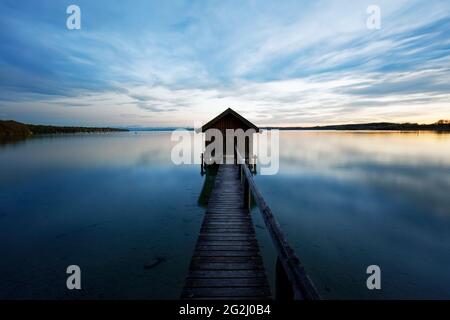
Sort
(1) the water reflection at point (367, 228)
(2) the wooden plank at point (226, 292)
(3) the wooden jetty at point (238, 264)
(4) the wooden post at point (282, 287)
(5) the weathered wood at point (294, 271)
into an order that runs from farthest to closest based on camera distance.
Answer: (1) the water reflection at point (367, 228) → (2) the wooden plank at point (226, 292) → (4) the wooden post at point (282, 287) → (3) the wooden jetty at point (238, 264) → (5) the weathered wood at point (294, 271)

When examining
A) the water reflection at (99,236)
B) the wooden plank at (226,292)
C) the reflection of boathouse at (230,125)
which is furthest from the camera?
the reflection of boathouse at (230,125)

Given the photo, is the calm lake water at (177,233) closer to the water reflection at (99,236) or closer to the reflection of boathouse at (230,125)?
the water reflection at (99,236)

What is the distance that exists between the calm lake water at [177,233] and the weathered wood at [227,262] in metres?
1.26

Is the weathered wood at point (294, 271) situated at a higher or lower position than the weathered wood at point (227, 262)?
higher

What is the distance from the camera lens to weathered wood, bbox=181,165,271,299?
12.6 ft

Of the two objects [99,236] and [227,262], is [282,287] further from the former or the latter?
[99,236]

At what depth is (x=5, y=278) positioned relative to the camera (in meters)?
5.86

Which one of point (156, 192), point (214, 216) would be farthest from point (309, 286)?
point (156, 192)

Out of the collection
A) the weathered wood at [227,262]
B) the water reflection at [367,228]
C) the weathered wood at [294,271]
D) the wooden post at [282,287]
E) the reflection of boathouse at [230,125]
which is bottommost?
the water reflection at [367,228]

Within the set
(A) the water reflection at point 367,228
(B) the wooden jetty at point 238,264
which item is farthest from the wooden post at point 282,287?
(A) the water reflection at point 367,228

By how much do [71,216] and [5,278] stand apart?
15.6 feet

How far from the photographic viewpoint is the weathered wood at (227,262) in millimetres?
3855

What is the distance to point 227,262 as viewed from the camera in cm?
476

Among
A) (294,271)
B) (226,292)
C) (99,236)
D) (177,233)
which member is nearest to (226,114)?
(177,233)
